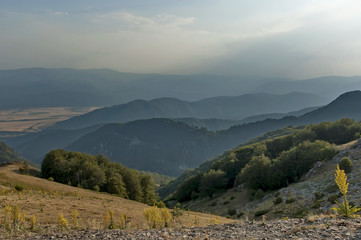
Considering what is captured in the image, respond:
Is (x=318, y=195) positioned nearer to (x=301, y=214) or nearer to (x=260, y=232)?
(x=301, y=214)

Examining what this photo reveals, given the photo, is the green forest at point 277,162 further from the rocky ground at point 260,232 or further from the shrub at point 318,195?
the rocky ground at point 260,232

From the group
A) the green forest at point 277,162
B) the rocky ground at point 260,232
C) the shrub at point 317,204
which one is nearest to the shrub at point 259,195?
the green forest at point 277,162

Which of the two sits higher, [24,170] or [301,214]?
[24,170]

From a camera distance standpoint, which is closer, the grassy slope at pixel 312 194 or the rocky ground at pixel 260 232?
the rocky ground at pixel 260 232

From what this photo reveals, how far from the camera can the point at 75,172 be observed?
59.8m

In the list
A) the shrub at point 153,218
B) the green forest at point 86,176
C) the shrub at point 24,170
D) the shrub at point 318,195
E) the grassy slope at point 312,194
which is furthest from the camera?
the green forest at point 86,176

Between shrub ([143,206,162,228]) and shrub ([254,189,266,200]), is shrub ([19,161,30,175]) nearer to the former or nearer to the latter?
shrub ([143,206,162,228])

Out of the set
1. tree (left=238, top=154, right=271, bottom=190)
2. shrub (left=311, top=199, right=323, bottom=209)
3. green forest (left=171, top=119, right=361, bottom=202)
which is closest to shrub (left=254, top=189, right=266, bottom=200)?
green forest (left=171, top=119, right=361, bottom=202)

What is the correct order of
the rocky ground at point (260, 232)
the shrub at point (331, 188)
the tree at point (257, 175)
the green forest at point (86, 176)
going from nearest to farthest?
the rocky ground at point (260, 232), the shrub at point (331, 188), the green forest at point (86, 176), the tree at point (257, 175)

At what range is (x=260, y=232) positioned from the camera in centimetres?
1630

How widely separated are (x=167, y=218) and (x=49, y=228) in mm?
8399

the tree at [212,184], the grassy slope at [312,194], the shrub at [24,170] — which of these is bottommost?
the tree at [212,184]

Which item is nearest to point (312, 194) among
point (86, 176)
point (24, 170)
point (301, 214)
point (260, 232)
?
point (301, 214)

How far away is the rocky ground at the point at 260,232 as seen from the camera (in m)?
14.2
